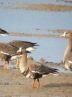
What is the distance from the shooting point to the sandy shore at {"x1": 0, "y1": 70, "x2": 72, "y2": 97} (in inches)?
487

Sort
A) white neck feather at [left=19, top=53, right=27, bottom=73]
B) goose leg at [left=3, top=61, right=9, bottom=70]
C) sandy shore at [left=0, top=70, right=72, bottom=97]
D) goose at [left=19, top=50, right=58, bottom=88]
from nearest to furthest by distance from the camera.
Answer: sandy shore at [left=0, top=70, right=72, bottom=97], goose at [left=19, top=50, right=58, bottom=88], white neck feather at [left=19, top=53, right=27, bottom=73], goose leg at [left=3, top=61, right=9, bottom=70]

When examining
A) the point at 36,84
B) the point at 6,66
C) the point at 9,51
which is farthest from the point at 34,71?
the point at 9,51

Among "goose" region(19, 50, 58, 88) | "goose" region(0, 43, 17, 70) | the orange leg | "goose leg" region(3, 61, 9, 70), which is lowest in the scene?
"goose leg" region(3, 61, 9, 70)

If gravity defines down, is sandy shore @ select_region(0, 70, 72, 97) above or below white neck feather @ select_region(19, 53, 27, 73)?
below

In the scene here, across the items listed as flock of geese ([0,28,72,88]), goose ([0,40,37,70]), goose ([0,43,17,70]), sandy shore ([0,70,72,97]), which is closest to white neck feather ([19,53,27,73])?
flock of geese ([0,28,72,88])

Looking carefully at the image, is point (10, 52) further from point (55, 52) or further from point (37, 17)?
point (37, 17)

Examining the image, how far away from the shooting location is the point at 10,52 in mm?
15812

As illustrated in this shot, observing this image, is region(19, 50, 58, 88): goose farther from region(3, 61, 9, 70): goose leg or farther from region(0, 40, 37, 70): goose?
region(3, 61, 9, 70): goose leg

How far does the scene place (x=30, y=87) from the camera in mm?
13117

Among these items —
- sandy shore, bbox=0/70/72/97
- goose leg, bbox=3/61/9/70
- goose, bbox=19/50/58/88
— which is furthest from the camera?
goose leg, bbox=3/61/9/70

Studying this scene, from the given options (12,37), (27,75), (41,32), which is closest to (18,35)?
(12,37)

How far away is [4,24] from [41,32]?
2.06 meters

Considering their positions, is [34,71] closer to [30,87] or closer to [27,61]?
[30,87]

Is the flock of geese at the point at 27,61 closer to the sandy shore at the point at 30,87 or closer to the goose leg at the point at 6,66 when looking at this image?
→ the goose leg at the point at 6,66
